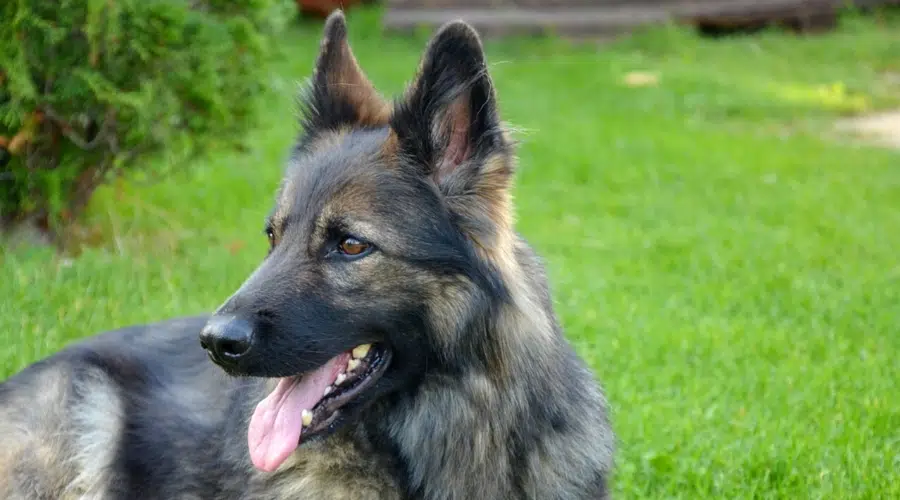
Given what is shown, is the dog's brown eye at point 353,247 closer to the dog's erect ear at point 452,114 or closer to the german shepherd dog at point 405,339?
the german shepherd dog at point 405,339

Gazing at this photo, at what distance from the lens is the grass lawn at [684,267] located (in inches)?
202

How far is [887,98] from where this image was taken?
15266mm

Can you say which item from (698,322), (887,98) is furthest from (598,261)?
(887,98)

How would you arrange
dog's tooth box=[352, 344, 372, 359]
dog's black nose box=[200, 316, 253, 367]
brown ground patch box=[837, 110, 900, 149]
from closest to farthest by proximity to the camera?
1. dog's black nose box=[200, 316, 253, 367]
2. dog's tooth box=[352, 344, 372, 359]
3. brown ground patch box=[837, 110, 900, 149]

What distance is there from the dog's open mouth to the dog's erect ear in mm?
708

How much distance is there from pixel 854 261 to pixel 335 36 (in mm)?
5730

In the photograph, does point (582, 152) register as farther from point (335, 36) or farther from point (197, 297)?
point (335, 36)

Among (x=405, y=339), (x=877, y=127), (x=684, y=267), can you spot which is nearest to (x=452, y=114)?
(x=405, y=339)

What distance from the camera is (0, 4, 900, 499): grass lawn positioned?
5.13 m

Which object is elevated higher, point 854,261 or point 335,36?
point 335,36

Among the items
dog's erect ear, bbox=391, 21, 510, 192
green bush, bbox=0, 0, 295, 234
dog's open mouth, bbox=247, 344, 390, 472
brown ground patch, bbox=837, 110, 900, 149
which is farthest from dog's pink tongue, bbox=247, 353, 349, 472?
brown ground patch, bbox=837, 110, 900, 149

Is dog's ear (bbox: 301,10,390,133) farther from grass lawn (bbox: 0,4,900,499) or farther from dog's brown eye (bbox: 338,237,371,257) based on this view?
dog's brown eye (bbox: 338,237,371,257)

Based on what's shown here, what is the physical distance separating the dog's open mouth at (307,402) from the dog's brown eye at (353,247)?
339 mm

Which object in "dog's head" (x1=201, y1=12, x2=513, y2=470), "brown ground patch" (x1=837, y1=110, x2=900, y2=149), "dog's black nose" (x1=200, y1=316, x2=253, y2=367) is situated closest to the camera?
"dog's black nose" (x1=200, y1=316, x2=253, y2=367)
